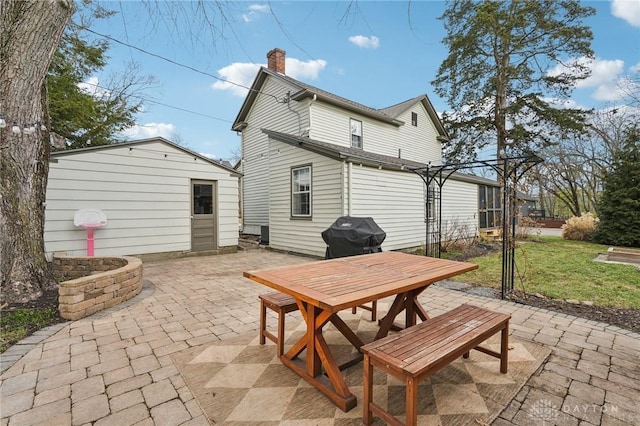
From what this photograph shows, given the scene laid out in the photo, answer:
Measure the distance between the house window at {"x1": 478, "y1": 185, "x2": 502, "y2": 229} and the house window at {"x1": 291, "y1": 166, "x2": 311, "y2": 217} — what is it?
335 inches

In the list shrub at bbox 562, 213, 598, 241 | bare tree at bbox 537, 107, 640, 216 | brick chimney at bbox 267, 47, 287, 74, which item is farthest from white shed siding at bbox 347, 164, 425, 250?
bare tree at bbox 537, 107, 640, 216

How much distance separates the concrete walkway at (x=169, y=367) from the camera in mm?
1925

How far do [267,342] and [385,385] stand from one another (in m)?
1.27

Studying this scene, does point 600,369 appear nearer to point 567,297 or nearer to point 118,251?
point 567,297

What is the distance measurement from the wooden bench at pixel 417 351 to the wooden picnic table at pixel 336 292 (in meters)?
0.28

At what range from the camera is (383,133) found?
41.7ft

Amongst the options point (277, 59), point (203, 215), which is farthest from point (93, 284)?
point (277, 59)

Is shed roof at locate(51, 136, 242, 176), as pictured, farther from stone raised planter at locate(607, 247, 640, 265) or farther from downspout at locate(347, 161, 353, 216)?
stone raised planter at locate(607, 247, 640, 265)

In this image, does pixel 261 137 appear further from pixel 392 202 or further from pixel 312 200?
pixel 392 202

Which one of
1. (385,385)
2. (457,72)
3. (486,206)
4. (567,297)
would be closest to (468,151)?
(457,72)

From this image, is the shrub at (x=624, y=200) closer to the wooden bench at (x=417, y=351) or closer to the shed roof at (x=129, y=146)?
the wooden bench at (x=417, y=351)

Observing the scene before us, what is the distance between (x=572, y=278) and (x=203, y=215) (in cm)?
864

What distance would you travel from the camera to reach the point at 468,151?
1802cm

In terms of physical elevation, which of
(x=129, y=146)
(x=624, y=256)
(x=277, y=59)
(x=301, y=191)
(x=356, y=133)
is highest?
(x=277, y=59)
